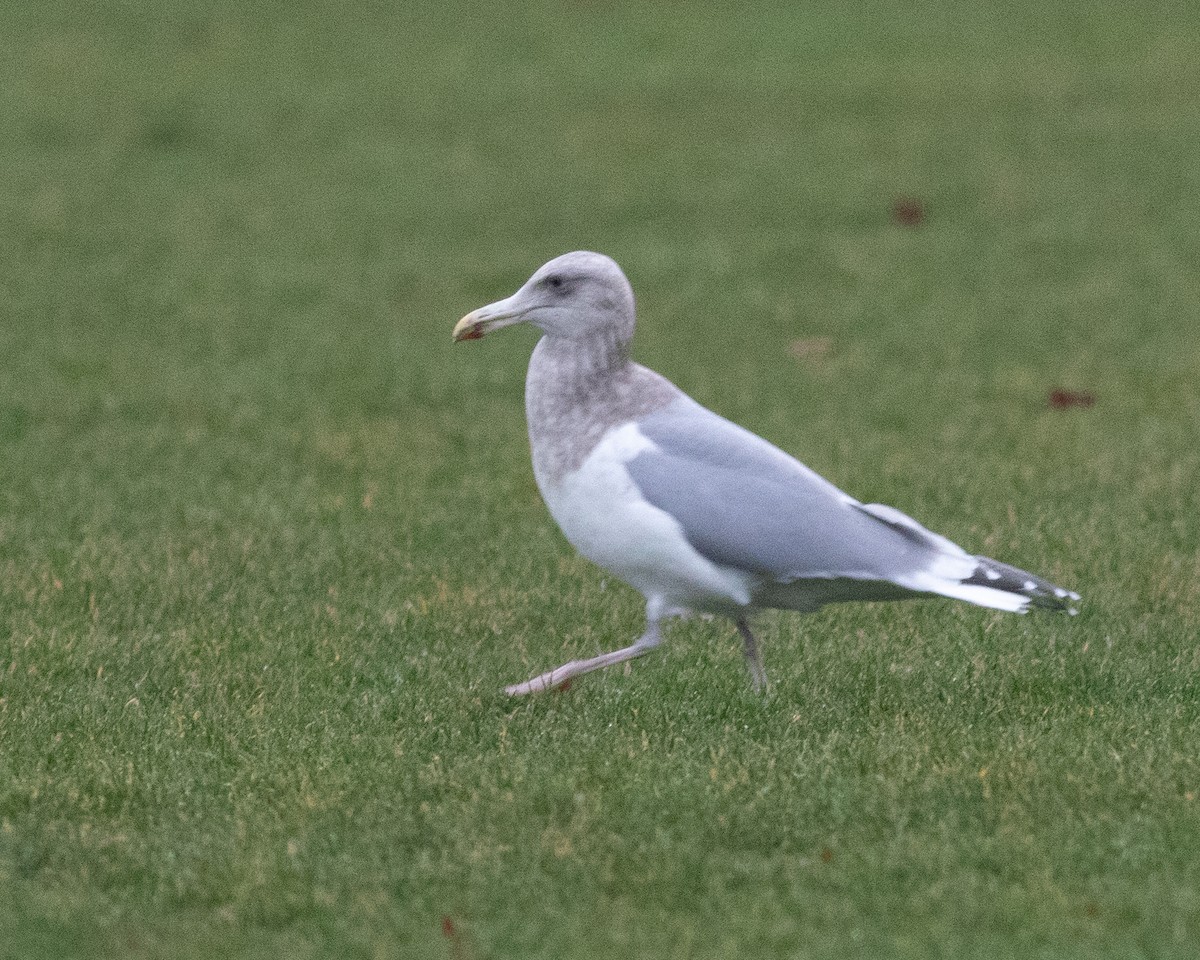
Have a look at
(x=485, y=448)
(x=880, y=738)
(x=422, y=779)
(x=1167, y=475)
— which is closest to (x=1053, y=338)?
(x=1167, y=475)

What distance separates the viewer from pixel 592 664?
5871 millimetres

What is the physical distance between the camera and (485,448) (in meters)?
10.3

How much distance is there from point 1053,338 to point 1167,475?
382 centimetres

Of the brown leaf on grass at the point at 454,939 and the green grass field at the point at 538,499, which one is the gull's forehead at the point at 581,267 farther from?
the brown leaf on grass at the point at 454,939

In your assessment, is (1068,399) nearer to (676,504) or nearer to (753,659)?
(753,659)

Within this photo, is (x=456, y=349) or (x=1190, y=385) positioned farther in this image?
(x=456, y=349)

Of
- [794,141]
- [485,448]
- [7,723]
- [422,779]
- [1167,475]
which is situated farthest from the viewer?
[794,141]

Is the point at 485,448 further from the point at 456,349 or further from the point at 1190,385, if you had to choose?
the point at 1190,385

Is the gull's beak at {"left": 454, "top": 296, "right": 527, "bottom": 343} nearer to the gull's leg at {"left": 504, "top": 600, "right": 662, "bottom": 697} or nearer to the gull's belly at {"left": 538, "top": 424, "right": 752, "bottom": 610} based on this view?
the gull's belly at {"left": 538, "top": 424, "right": 752, "bottom": 610}

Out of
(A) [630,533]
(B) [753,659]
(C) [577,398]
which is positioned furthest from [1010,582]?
(C) [577,398]

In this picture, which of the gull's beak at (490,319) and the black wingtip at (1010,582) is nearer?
the black wingtip at (1010,582)

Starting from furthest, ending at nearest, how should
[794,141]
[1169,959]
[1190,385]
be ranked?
[794,141], [1190,385], [1169,959]

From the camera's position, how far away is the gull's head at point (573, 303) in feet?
19.3

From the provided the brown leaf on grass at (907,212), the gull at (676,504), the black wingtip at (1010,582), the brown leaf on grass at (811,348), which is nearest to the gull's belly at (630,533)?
the gull at (676,504)
